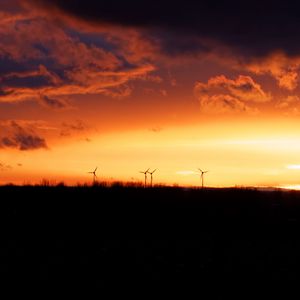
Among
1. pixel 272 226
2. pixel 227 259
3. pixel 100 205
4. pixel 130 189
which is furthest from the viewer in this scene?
pixel 130 189

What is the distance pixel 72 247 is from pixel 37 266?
6.88 meters

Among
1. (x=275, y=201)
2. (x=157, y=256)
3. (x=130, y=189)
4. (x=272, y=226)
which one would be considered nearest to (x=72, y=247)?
(x=157, y=256)

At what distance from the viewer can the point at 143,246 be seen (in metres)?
35.9

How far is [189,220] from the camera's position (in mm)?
52906

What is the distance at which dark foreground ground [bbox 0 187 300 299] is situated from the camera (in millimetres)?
24125

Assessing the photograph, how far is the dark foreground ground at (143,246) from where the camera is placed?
24.1 metres

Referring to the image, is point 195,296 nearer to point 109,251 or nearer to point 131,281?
point 131,281

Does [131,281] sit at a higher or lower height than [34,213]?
lower

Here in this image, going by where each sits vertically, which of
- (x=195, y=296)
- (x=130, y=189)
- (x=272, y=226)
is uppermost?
(x=130, y=189)

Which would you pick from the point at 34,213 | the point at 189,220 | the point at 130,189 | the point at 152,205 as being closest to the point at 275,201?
the point at 130,189

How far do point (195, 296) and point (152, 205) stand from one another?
128ft

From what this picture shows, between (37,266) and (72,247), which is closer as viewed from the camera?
(37,266)

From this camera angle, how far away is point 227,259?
30.8 m

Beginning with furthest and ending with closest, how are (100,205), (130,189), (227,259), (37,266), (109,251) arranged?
(130,189)
(100,205)
(109,251)
(227,259)
(37,266)
